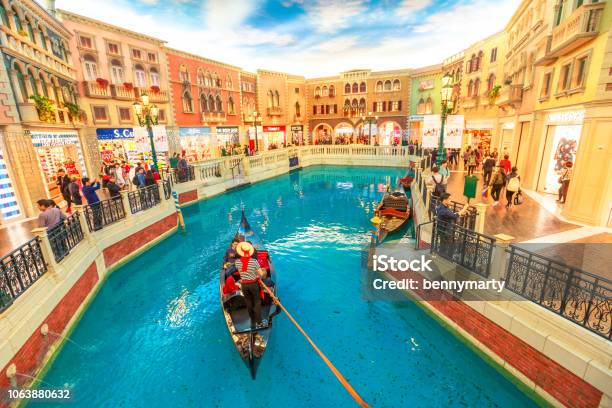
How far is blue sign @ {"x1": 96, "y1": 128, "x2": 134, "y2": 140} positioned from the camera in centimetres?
1872

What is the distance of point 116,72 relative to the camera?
64.0ft

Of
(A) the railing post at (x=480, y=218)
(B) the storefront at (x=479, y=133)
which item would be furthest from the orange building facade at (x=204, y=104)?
(A) the railing post at (x=480, y=218)

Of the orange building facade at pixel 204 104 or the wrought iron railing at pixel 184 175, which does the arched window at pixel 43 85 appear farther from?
the orange building facade at pixel 204 104

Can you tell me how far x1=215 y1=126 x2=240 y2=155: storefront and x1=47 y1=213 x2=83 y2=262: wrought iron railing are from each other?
64.7ft

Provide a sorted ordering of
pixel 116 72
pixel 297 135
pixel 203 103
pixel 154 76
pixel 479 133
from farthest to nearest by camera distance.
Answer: pixel 297 135 < pixel 203 103 < pixel 479 133 < pixel 154 76 < pixel 116 72

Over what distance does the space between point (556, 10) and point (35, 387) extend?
17398 mm

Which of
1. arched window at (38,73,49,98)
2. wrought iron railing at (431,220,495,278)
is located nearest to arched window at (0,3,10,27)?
arched window at (38,73,49,98)

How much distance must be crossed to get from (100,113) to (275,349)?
20.5m

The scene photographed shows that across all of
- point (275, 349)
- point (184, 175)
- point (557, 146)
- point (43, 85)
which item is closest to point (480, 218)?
point (275, 349)

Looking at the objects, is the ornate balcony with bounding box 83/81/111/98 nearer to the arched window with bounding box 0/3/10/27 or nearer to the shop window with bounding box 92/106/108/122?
the shop window with bounding box 92/106/108/122

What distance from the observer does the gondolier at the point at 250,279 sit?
5.12m

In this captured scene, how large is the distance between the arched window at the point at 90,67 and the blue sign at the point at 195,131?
660cm

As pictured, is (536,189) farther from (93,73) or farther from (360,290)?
(93,73)

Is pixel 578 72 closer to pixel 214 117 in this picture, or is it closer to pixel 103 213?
pixel 103 213
